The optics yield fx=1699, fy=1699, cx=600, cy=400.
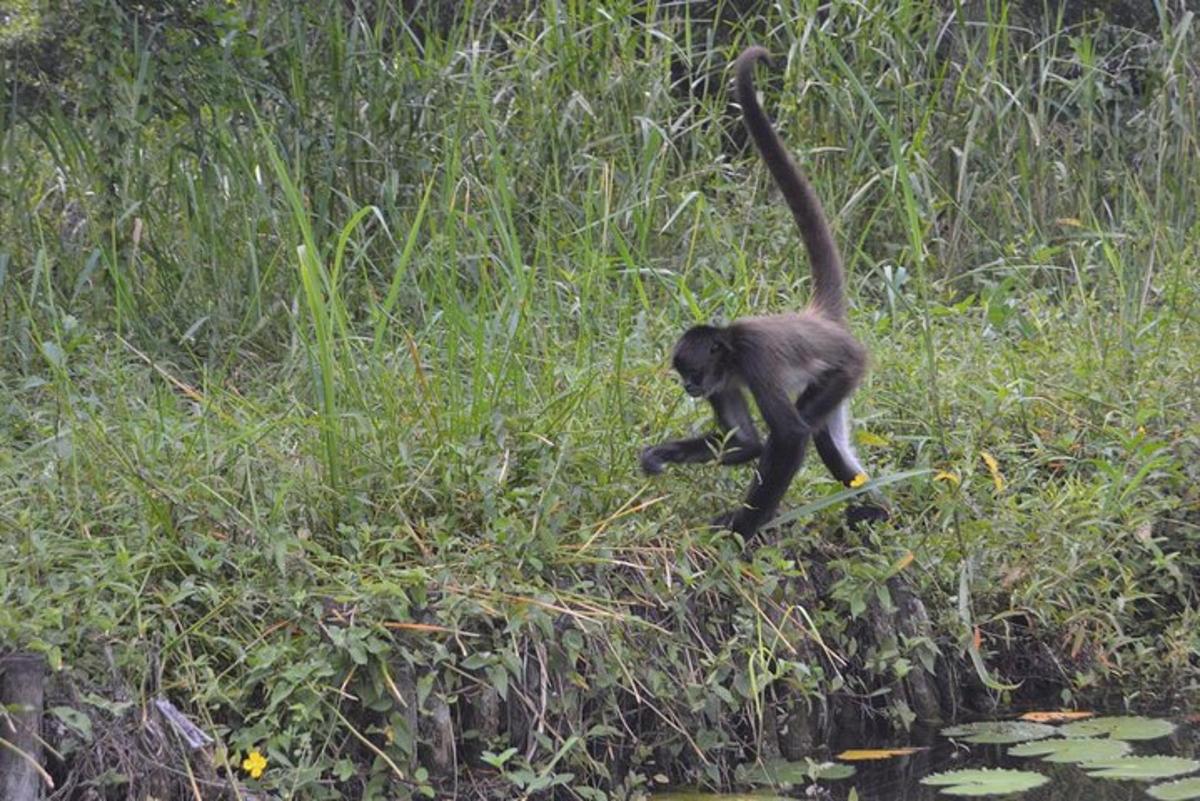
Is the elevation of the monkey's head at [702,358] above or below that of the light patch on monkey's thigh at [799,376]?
above

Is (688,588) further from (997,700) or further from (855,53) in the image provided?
(855,53)

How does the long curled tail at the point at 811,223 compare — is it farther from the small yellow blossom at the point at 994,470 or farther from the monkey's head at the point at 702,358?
the monkey's head at the point at 702,358

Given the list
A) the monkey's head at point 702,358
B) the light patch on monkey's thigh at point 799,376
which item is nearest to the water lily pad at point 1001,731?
the light patch on monkey's thigh at point 799,376

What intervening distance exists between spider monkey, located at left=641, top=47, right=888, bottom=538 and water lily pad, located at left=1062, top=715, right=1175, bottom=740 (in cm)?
90

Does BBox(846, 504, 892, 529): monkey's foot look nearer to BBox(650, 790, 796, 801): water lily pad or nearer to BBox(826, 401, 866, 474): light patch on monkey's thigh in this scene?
BBox(826, 401, 866, 474): light patch on monkey's thigh

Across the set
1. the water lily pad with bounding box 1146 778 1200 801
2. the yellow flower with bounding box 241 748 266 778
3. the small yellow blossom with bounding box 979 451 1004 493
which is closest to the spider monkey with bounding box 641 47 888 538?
the small yellow blossom with bounding box 979 451 1004 493

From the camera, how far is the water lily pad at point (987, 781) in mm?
4332

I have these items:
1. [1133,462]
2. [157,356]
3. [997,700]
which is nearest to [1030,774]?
[997,700]

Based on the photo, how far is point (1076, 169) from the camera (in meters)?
8.14

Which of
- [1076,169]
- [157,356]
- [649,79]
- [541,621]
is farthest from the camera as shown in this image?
[1076,169]

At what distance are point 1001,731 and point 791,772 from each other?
0.69 meters

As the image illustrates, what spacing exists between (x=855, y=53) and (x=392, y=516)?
419 cm

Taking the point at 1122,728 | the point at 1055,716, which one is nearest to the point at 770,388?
the point at 1055,716

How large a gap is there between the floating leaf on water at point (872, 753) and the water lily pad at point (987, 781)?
302mm
